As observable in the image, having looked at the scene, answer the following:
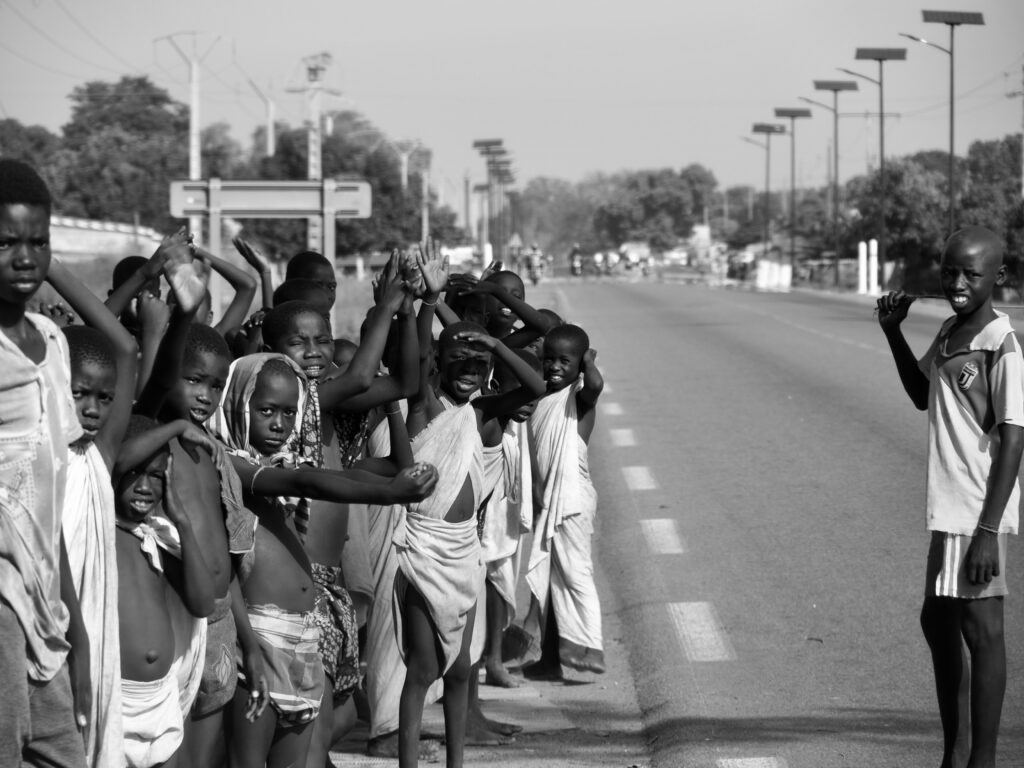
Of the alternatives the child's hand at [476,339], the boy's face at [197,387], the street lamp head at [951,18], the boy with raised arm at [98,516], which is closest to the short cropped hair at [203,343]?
the boy's face at [197,387]

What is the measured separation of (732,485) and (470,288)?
16.1 feet

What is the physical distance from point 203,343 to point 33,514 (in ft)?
3.72

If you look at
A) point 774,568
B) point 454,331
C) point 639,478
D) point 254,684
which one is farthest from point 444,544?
point 639,478

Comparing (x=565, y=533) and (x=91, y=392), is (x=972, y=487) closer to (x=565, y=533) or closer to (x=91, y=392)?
(x=565, y=533)

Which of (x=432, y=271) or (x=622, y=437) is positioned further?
(x=622, y=437)

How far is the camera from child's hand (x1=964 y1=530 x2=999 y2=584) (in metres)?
4.93

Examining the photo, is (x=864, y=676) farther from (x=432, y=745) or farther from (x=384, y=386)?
(x=384, y=386)

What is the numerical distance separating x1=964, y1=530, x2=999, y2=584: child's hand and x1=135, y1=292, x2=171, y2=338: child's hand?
2.51 meters

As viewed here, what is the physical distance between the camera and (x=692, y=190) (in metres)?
163

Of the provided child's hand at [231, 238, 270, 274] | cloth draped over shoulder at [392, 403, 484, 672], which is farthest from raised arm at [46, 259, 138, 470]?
child's hand at [231, 238, 270, 274]

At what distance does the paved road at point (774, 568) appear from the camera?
5.84 m

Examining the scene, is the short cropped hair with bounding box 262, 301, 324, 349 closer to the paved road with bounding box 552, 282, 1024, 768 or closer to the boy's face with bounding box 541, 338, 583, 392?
the boy's face with bounding box 541, 338, 583, 392

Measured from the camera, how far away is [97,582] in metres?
3.51

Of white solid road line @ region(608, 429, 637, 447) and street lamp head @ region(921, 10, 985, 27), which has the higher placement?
street lamp head @ region(921, 10, 985, 27)
